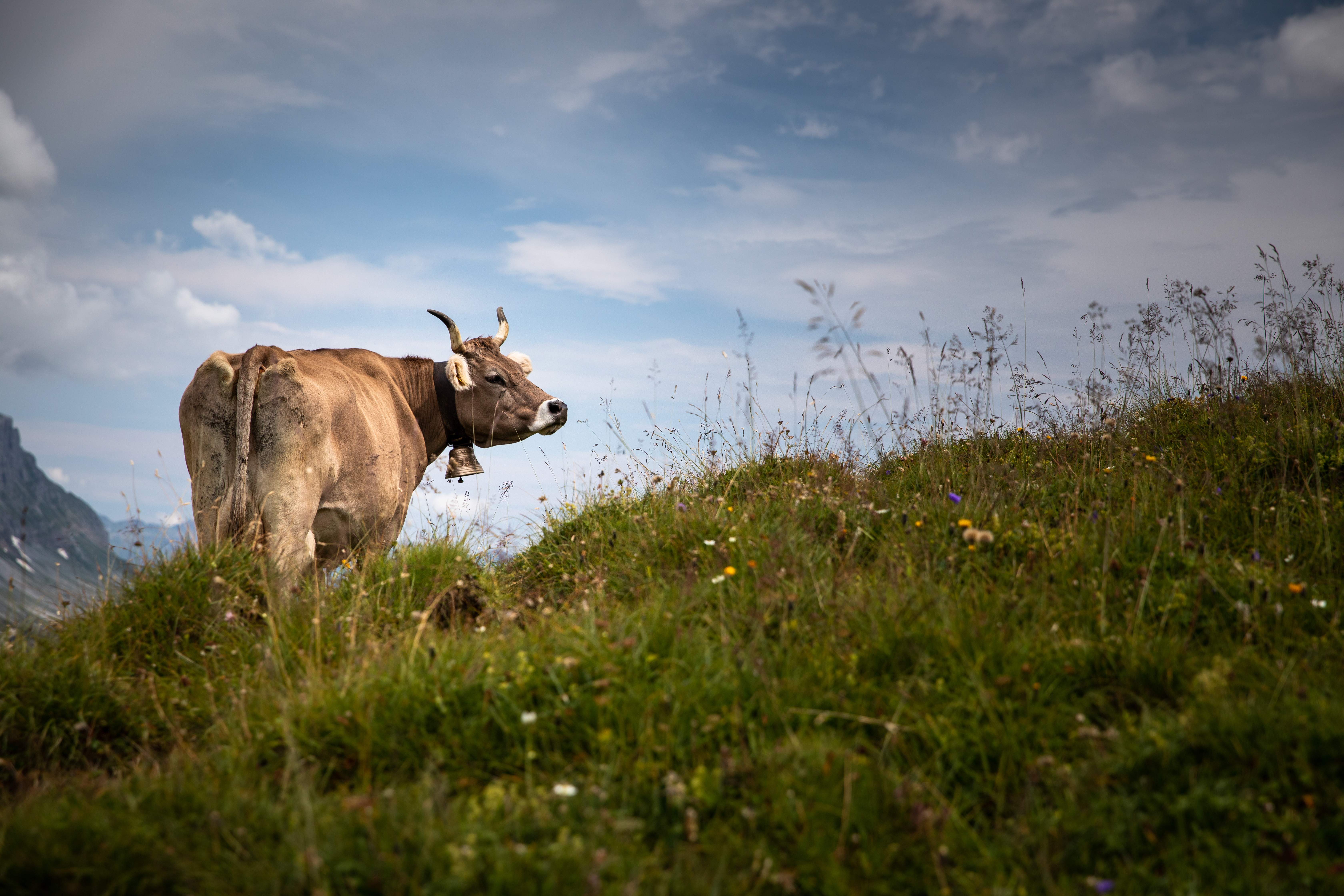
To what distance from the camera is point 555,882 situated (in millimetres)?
2500

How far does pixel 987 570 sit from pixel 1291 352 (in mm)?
5281

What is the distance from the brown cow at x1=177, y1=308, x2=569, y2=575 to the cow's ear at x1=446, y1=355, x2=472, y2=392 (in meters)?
0.01

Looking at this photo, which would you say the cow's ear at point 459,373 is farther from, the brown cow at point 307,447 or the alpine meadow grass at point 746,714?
the alpine meadow grass at point 746,714

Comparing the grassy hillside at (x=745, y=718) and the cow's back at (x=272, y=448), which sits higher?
the cow's back at (x=272, y=448)

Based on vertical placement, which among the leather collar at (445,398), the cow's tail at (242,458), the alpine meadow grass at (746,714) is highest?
the leather collar at (445,398)

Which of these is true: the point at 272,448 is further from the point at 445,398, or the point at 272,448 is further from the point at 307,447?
the point at 445,398

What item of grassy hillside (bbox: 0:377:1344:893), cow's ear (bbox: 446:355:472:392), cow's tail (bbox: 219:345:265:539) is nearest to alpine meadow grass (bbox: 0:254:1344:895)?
grassy hillside (bbox: 0:377:1344:893)

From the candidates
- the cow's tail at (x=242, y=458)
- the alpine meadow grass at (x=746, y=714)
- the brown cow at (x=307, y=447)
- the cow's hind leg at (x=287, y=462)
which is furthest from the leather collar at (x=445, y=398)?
the alpine meadow grass at (x=746, y=714)

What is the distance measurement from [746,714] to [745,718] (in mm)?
20

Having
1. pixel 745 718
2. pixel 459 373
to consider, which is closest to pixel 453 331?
pixel 459 373

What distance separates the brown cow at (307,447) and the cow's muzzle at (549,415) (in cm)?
91

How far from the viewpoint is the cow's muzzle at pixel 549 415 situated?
917 cm

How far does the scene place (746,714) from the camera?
333 centimetres

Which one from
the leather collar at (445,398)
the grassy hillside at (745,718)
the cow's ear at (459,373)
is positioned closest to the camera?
the grassy hillside at (745,718)
